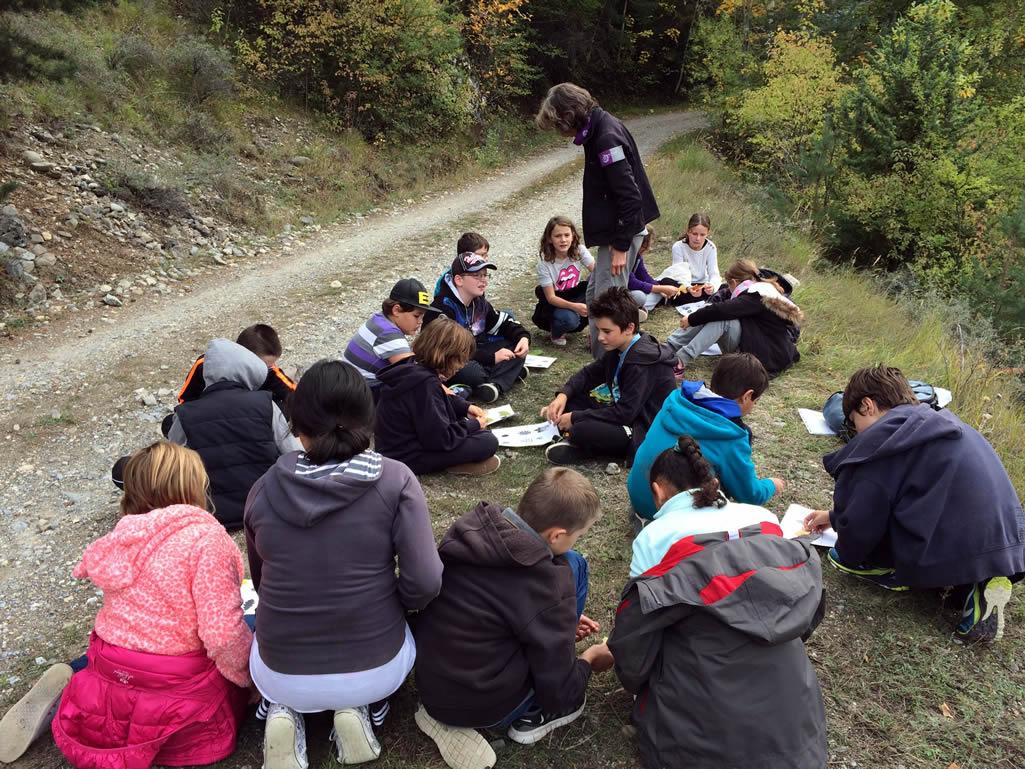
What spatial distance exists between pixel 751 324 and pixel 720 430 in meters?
2.70

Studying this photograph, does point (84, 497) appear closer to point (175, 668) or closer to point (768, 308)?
point (175, 668)

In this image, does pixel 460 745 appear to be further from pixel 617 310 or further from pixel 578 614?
pixel 617 310

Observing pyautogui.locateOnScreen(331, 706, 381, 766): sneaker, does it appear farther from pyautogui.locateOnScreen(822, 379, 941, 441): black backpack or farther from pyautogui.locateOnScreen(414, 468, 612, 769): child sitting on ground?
pyautogui.locateOnScreen(822, 379, 941, 441): black backpack

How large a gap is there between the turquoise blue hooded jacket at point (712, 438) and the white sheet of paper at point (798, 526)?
0.29m

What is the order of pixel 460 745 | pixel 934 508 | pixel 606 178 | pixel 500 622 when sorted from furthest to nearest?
1. pixel 606 178
2. pixel 934 508
3. pixel 460 745
4. pixel 500 622

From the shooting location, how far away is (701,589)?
216 centimetres

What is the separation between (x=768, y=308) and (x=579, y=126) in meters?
2.17

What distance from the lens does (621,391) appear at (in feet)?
13.9

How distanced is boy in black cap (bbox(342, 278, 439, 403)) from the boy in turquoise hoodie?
1630mm

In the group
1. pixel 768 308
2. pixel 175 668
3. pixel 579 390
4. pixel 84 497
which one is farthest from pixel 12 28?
pixel 768 308

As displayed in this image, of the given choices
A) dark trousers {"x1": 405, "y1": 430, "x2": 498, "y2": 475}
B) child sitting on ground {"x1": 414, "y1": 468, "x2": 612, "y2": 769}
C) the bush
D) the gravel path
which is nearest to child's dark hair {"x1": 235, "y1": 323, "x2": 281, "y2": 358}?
dark trousers {"x1": 405, "y1": 430, "x2": 498, "y2": 475}

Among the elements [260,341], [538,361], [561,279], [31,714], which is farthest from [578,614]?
[561,279]

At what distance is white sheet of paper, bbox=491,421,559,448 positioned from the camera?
4.61m

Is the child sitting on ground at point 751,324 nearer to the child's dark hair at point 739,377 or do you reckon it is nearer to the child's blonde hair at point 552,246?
the child's blonde hair at point 552,246
